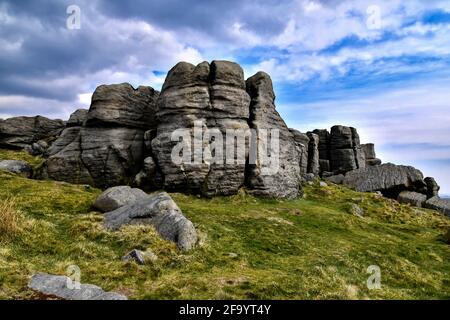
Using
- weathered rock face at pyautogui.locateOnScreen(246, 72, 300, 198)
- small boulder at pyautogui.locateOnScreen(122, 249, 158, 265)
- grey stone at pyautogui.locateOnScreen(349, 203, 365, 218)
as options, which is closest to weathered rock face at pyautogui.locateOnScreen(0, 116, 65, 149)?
weathered rock face at pyautogui.locateOnScreen(246, 72, 300, 198)

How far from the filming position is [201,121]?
43.6 m

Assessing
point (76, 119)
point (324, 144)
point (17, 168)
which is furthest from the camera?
point (324, 144)

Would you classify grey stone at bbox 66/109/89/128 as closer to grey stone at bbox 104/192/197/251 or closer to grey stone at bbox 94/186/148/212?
grey stone at bbox 94/186/148/212

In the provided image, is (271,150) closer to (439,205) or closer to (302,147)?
(302,147)

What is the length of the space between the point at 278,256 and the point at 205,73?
27.5m

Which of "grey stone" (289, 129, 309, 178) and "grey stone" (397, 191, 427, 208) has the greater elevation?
"grey stone" (289, 129, 309, 178)

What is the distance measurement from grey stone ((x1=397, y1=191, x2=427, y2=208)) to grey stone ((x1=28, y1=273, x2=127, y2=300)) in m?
67.2

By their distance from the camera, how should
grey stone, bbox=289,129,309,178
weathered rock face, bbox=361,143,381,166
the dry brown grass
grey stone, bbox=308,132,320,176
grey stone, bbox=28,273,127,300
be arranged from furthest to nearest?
weathered rock face, bbox=361,143,381,166, grey stone, bbox=308,132,320,176, grey stone, bbox=289,129,309,178, the dry brown grass, grey stone, bbox=28,273,127,300

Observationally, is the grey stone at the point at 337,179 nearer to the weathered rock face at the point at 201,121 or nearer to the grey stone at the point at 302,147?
the grey stone at the point at 302,147

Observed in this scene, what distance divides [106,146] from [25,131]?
4067 cm

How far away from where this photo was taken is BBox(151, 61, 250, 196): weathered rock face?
42.1m

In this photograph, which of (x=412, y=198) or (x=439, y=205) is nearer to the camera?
(x=439, y=205)

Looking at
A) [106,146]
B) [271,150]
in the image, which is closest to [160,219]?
[271,150]

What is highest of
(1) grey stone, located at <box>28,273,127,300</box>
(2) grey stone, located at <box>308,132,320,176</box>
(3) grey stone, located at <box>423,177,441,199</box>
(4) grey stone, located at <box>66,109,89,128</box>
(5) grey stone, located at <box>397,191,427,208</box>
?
(4) grey stone, located at <box>66,109,89,128</box>
